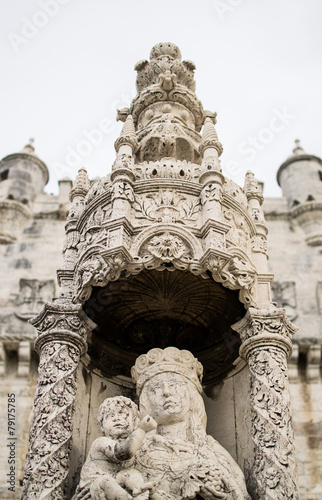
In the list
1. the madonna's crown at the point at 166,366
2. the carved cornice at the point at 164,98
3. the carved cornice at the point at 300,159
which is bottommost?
the madonna's crown at the point at 166,366

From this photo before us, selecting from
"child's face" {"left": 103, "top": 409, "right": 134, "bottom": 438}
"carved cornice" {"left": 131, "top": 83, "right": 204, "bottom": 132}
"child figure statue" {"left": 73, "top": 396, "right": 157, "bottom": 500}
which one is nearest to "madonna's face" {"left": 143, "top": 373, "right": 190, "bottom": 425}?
"child figure statue" {"left": 73, "top": 396, "right": 157, "bottom": 500}

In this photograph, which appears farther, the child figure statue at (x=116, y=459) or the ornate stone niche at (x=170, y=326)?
the ornate stone niche at (x=170, y=326)

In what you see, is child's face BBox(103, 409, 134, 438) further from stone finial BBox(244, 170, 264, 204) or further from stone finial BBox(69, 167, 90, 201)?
stone finial BBox(244, 170, 264, 204)

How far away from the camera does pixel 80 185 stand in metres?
9.65

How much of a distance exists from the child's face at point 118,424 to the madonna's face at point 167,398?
74 centimetres

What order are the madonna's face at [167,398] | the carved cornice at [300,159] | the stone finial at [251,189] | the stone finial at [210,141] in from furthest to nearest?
the carved cornice at [300,159] < the stone finial at [251,189] < the stone finial at [210,141] < the madonna's face at [167,398]

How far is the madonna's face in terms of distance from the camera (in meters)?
7.15

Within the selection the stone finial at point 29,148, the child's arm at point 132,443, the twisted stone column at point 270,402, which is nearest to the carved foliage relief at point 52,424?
the child's arm at point 132,443

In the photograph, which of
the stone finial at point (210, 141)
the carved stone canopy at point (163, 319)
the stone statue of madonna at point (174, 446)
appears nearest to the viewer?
the stone statue of madonna at point (174, 446)

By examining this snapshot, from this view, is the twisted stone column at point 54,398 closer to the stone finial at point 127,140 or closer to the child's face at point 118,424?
the child's face at point 118,424

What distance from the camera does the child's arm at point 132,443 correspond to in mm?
6023

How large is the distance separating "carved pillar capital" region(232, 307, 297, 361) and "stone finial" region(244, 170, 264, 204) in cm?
249

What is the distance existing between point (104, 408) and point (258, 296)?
2591 mm

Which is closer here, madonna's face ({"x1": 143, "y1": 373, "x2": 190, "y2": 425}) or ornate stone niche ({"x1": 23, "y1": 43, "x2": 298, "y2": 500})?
ornate stone niche ({"x1": 23, "y1": 43, "x2": 298, "y2": 500})
